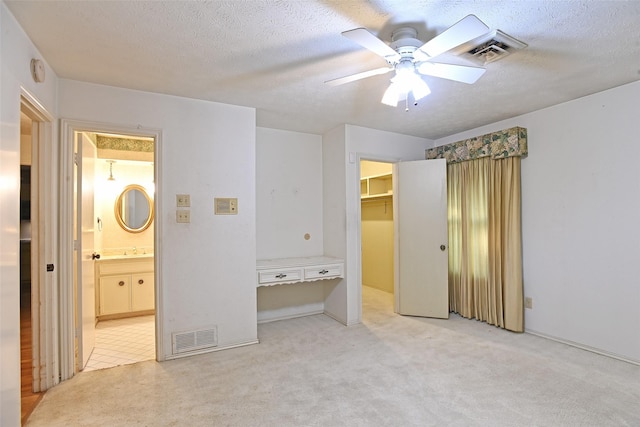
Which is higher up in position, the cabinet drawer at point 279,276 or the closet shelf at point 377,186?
the closet shelf at point 377,186

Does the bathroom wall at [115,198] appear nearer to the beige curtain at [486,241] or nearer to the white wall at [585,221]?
the beige curtain at [486,241]

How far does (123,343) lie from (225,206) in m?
1.76

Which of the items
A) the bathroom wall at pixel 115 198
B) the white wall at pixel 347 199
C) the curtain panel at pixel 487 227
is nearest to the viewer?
the curtain panel at pixel 487 227

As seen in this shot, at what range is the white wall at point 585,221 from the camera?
104 inches

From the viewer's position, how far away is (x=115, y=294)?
12.8 feet

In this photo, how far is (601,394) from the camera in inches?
85.0

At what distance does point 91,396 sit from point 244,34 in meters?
2.63

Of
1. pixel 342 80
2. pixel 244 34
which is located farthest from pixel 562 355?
pixel 244 34

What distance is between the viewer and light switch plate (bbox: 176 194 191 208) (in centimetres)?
280

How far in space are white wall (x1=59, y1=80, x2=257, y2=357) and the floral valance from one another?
2460 millimetres

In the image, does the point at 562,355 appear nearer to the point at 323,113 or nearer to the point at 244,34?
the point at 323,113

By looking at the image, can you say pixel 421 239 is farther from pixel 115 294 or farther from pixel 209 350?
pixel 115 294

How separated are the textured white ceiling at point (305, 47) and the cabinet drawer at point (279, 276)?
5.45ft

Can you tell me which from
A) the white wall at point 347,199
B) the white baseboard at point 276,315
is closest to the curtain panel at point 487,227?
the white wall at point 347,199
